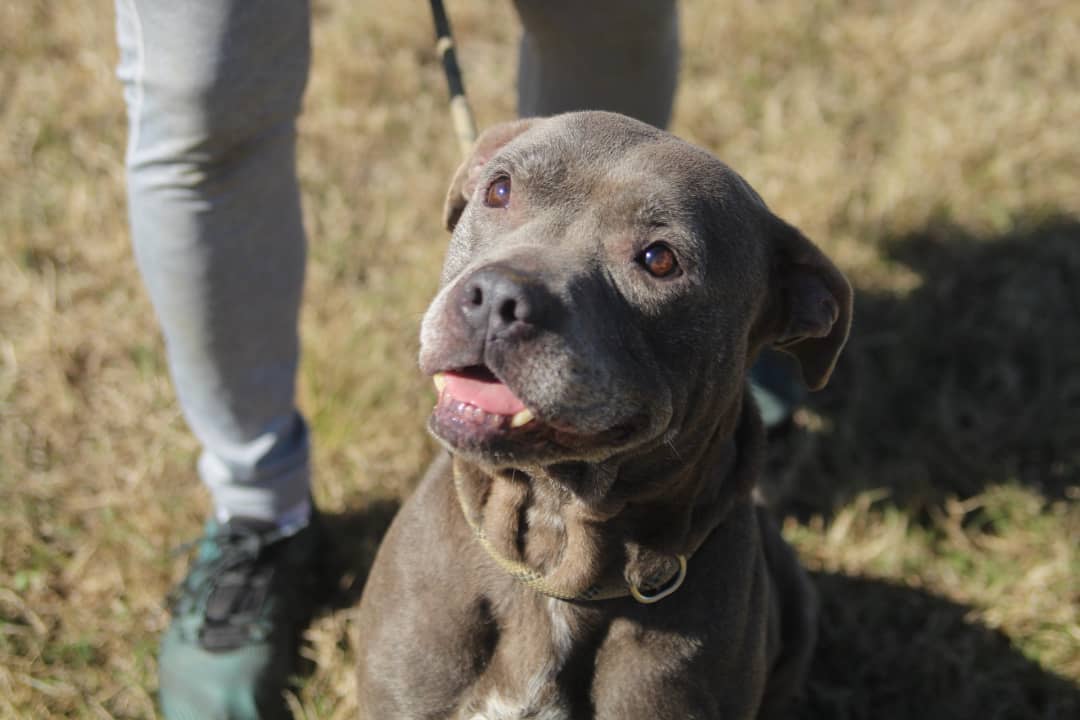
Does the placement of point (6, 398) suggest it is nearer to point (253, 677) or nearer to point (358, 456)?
point (358, 456)

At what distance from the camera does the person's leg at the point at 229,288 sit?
8.60 feet

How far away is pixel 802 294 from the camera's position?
2664 mm

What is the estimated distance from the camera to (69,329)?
4285 millimetres

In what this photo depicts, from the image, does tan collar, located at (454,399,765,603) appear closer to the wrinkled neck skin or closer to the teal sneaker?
the wrinkled neck skin

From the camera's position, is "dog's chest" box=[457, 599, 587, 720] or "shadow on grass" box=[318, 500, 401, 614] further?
"shadow on grass" box=[318, 500, 401, 614]

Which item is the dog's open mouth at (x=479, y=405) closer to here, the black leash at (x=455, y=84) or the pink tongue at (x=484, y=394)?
the pink tongue at (x=484, y=394)

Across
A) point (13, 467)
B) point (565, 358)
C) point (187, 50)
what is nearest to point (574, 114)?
point (565, 358)

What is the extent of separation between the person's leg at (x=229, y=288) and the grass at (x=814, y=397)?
0.22 meters

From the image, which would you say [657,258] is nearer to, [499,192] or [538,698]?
[499,192]

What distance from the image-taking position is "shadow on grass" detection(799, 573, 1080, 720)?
3.51m

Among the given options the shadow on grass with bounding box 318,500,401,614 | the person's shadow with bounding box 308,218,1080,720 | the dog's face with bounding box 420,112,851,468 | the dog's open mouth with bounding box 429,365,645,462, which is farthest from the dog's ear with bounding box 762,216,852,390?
the shadow on grass with bounding box 318,500,401,614

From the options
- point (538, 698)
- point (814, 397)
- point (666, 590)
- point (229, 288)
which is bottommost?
point (814, 397)

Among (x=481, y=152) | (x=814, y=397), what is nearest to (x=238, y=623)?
(x=481, y=152)

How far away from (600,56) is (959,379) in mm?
2305
